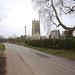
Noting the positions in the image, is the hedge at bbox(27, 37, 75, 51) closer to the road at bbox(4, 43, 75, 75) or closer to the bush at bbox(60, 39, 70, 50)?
the bush at bbox(60, 39, 70, 50)

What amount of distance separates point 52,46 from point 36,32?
76305 mm

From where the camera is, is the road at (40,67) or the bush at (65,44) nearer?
→ the road at (40,67)

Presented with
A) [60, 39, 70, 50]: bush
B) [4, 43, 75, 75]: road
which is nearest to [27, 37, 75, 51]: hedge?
[60, 39, 70, 50]: bush

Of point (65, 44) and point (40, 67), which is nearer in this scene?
point (40, 67)

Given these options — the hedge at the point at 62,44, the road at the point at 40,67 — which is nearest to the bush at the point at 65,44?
the hedge at the point at 62,44

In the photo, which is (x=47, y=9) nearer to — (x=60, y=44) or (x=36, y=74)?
(x=60, y=44)

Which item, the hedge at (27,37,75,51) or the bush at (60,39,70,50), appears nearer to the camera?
the hedge at (27,37,75,51)

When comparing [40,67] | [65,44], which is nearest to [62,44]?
[65,44]

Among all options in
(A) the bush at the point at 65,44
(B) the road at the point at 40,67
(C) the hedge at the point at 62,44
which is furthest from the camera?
(A) the bush at the point at 65,44

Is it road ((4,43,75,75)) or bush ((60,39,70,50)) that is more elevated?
bush ((60,39,70,50))

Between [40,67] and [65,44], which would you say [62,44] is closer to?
[65,44]

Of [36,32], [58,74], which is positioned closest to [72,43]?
[58,74]

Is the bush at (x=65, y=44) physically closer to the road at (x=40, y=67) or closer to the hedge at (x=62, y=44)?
the hedge at (x=62, y=44)

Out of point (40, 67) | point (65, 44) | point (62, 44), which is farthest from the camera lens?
point (62, 44)
